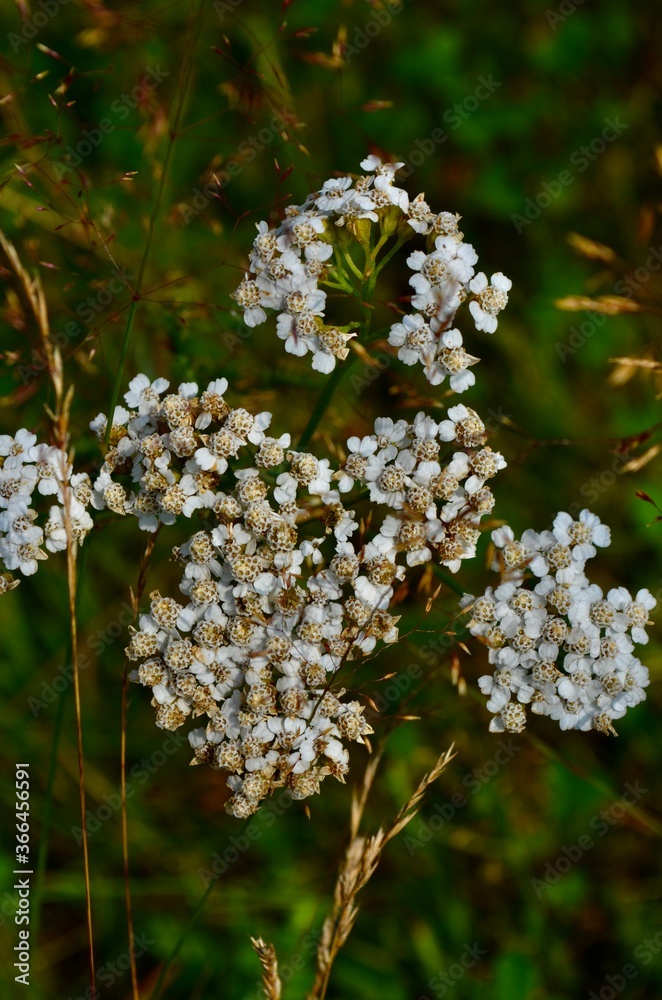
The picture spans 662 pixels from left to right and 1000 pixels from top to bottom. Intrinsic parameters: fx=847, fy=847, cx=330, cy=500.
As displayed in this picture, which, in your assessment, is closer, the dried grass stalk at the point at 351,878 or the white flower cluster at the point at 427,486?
the dried grass stalk at the point at 351,878

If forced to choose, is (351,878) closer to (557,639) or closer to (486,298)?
(557,639)

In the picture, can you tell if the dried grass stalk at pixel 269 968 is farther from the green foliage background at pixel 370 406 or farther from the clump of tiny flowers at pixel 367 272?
the clump of tiny flowers at pixel 367 272

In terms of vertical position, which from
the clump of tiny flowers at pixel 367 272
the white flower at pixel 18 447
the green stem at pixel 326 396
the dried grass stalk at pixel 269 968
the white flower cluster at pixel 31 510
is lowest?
the dried grass stalk at pixel 269 968

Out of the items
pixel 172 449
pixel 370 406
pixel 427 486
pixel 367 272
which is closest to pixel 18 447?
pixel 172 449

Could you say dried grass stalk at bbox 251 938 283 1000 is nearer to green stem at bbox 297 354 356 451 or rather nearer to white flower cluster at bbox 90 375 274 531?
white flower cluster at bbox 90 375 274 531

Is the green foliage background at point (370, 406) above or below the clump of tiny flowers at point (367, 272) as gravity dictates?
below

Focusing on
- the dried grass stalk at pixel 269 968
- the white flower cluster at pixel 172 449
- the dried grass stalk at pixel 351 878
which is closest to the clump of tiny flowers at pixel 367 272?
the white flower cluster at pixel 172 449

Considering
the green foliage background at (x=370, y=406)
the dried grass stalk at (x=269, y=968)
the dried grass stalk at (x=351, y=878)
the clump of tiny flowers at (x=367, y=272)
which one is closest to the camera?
the dried grass stalk at (x=269, y=968)

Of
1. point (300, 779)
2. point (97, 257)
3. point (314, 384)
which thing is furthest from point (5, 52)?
point (300, 779)
